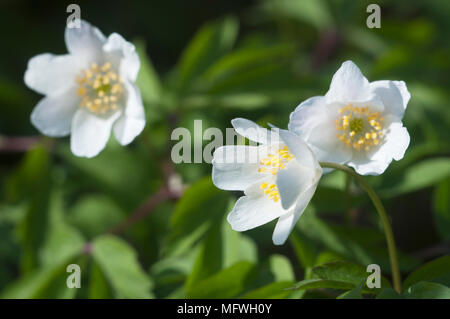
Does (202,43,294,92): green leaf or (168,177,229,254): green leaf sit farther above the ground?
(202,43,294,92): green leaf

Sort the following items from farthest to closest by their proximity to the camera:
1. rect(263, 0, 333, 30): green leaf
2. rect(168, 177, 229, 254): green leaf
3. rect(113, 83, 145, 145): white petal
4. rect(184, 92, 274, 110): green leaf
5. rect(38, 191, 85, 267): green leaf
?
rect(263, 0, 333, 30): green leaf
rect(184, 92, 274, 110): green leaf
rect(38, 191, 85, 267): green leaf
rect(168, 177, 229, 254): green leaf
rect(113, 83, 145, 145): white petal

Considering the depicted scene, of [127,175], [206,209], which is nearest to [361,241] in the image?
[206,209]

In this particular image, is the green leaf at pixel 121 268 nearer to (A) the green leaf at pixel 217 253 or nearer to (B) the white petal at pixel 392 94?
(A) the green leaf at pixel 217 253

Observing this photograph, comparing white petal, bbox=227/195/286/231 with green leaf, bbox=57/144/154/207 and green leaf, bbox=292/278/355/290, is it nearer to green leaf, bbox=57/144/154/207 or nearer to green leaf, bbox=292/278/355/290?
green leaf, bbox=292/278/355/290

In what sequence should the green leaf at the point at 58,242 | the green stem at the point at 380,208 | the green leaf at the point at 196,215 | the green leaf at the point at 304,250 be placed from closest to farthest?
1. the green stem at the point at 380,208
2. the green leaf at the point at 304,250
3. the green leaf at the point at 196,215
4. the green leaf at the point at 58,242

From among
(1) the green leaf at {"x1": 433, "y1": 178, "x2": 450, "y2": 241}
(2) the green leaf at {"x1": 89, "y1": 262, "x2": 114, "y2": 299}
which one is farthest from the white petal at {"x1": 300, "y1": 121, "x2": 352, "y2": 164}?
(2) the green leaf at {"x1": 89, "y1": 262, "x2": 114, "y2": 299}

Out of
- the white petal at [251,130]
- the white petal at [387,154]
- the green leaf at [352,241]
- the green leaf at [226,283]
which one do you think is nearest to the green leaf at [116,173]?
the green leaf at [226,283]

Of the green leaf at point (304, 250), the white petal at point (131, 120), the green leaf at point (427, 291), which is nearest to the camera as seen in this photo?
the green leaf at point (427, 291)
